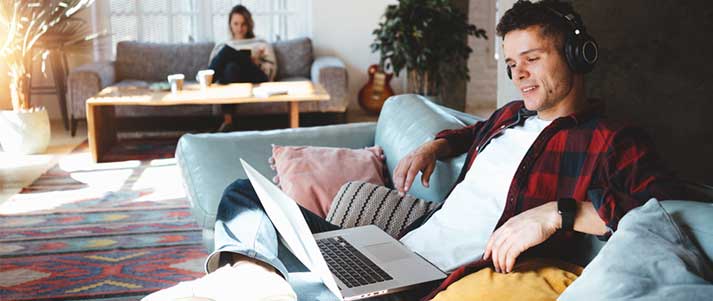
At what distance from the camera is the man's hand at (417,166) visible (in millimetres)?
1860

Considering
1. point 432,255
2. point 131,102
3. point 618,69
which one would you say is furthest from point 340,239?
point 131,102

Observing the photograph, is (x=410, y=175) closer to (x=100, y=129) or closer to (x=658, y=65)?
(x=658, y=65)

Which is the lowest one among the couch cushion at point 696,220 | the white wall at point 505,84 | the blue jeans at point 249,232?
the blue jeans at point 249,232

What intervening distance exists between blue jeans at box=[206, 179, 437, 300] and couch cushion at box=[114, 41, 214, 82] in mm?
4161

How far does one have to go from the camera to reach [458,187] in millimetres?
1696

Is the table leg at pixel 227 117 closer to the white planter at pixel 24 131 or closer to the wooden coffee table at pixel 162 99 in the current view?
the wooden coffee table at pixel 162 99

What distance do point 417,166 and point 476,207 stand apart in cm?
31

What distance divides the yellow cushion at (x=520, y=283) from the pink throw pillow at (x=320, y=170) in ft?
2.99

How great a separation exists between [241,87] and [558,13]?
3578 mm

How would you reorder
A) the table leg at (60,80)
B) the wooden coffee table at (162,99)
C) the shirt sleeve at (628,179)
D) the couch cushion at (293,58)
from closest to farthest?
the shirt sleeve at (628,179), the wooden coffee table at (162,99), the table leg at (60,80), the couch cushion at (293,58)

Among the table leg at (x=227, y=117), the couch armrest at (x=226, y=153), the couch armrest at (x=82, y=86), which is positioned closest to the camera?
the couch armrest at (x=226, y=153)

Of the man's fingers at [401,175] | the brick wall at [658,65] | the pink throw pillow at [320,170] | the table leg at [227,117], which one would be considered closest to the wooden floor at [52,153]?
the table leg at [227,117]

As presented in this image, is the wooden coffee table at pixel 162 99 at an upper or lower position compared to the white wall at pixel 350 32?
lower

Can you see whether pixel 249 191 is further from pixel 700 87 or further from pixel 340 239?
pixel 700 87
